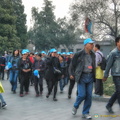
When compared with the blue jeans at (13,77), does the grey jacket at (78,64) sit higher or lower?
higher

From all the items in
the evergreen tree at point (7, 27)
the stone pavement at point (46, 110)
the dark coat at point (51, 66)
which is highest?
the evergreen tree at point (7, 27)

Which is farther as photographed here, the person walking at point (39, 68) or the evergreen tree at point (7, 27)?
the evergreen tree at point (7, 27)

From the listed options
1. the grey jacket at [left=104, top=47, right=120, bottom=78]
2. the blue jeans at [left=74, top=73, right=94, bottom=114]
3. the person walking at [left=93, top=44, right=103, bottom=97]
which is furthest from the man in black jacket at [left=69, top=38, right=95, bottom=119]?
the person walking at [left=93, top=44, right=103, bottom=97]

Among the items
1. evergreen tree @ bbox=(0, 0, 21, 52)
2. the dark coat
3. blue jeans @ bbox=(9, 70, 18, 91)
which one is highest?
evergreen tree @ bbox=(0, 0, 21, 52)

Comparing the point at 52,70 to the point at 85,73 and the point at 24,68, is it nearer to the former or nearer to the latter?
the point at 24,68

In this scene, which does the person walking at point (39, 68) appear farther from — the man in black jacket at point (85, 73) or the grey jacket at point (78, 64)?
the man in black jacket at point (85, 73)

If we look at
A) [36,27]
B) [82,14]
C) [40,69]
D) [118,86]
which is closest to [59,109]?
[118,86]

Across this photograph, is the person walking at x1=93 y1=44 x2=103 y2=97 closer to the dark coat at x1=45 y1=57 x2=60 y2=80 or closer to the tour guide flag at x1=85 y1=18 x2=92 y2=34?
the dark coat at x1=45 y1=57 x2=60 y2=80

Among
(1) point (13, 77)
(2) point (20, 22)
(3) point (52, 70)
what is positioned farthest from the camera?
(2) point (20, 22)

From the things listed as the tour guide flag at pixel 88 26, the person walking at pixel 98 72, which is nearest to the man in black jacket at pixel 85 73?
the person walking at pixel 98 72

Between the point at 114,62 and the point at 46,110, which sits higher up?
the point at 114,62

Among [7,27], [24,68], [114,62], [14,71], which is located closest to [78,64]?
[114,62]

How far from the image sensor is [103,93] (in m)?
9.51

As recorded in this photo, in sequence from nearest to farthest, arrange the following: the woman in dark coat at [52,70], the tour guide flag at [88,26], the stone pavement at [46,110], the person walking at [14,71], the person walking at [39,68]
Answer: the stone pavement at [46,110] < the woman in dark coat at [52,70] < the person walking at [39,68] < the person walking at [14,71] < the tour guide flag at [88,26]
